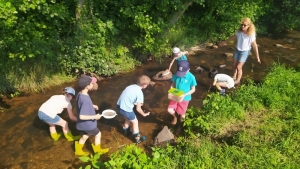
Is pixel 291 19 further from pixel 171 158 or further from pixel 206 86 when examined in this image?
pixel 171 158

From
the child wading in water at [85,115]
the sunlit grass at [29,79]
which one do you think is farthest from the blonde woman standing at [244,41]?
the sunlit grass at [29,79]

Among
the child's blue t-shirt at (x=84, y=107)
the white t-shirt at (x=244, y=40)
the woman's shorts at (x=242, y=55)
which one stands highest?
the white t-shirt at (x=244, y=40)

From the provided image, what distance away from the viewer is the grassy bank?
434 cm

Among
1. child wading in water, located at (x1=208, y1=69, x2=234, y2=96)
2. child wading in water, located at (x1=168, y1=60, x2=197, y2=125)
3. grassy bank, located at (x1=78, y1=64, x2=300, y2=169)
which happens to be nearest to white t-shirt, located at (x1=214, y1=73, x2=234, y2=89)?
child wading in water, located at (x1=208, y1=69, x2=234, y2=96)

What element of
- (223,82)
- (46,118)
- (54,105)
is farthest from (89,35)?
(223,82)

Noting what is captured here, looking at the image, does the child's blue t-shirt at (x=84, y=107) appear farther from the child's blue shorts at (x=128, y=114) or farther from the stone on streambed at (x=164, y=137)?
the stone on streambed at (x=164, y=137)

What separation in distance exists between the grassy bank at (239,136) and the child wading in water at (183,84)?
1.06ft

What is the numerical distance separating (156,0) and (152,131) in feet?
14.4

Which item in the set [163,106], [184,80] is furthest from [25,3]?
[163,106]

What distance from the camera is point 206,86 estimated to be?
784 cm

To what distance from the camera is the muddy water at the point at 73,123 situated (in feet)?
16.8

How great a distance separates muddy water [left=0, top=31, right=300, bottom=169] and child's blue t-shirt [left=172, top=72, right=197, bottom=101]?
3.68 feet

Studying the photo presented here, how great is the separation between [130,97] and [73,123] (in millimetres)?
1975

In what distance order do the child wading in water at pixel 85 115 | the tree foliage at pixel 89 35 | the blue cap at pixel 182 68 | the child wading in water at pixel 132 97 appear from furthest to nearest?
1. the tree foliage at pixel 89 35
2. the blue cap at pixel 182 68
3. the child wading in water at pixel 132 97
4. the child wading in water at pixel 85 115
